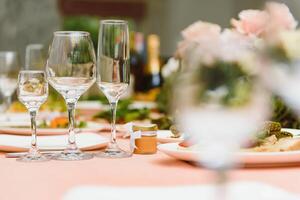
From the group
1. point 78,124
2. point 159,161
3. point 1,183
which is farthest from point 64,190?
point 78,124

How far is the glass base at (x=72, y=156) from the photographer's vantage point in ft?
4.56

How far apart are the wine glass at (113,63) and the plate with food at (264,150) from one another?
6.0 inches

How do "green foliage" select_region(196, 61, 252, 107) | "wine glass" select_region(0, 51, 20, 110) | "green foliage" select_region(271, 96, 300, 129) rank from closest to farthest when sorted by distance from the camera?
1. "green foliage" select_region(196, 61, 252, 107)
2. "green foliage" select_region(271, 96, 300, 129)
3. "wine glass" select_region(0, 51, 20, 110)

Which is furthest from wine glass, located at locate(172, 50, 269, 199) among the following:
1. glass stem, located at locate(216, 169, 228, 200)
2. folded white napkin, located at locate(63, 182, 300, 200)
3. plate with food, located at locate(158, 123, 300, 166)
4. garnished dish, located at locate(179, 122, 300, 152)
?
garnished dish, located at locate(179, 122, 300, 152)

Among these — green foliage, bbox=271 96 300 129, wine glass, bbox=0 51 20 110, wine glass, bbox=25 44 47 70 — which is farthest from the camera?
wine glass, bbox=0 51 20 110

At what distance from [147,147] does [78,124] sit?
595 mm

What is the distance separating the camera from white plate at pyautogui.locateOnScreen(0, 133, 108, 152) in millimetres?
1542

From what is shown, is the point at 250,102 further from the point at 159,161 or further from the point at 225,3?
the point at 225,3

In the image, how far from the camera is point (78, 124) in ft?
6.66

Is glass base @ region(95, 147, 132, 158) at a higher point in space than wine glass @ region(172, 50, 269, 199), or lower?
lower

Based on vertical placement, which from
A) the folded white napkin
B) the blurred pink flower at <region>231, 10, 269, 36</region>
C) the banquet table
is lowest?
the banquet table

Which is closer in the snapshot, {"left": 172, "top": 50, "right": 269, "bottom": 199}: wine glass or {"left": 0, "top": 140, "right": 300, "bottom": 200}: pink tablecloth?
{"left": 172, "top": 50, "right": 269, "bottom": 199}: wine glass

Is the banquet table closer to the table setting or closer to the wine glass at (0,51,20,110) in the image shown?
the table setting

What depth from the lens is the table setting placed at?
2.32 feet
